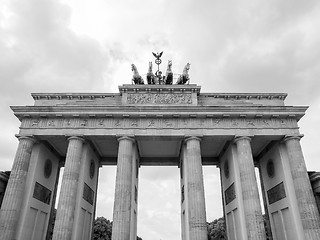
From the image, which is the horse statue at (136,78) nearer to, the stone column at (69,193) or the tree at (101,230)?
the stone column at (69,193)

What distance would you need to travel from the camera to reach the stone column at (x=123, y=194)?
19.5 m

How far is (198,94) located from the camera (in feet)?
84.1

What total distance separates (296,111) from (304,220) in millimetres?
9664

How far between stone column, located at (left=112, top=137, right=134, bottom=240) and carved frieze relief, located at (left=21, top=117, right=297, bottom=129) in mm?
1839

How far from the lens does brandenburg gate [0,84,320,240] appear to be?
66.8 feet

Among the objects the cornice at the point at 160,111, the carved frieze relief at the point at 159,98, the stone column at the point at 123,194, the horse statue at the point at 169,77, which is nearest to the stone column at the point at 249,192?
the cornice at the point at 160,111

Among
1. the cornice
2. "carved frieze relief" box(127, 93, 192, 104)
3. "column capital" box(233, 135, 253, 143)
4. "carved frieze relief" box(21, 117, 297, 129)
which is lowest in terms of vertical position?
"column capital" box(233, 135, 253, 143)

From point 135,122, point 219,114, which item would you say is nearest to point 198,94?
point 219,114

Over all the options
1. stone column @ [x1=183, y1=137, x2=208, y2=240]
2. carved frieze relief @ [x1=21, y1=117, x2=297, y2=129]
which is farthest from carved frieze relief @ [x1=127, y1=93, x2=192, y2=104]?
stone column @ [x1=183, y1=137, x2=208, y2=240]

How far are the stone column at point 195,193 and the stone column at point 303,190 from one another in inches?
319

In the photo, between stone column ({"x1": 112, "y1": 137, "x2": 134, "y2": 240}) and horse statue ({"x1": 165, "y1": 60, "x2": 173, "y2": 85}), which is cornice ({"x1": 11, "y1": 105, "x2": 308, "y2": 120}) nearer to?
stone column ({"x1": 112, "y1": 137, "x2": 134, "y2": 240})

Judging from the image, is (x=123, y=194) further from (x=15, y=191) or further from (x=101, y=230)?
(x=101, y=230)

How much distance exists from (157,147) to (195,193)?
8161 millimetres

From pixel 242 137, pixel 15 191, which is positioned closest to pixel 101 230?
pixel 15 191
